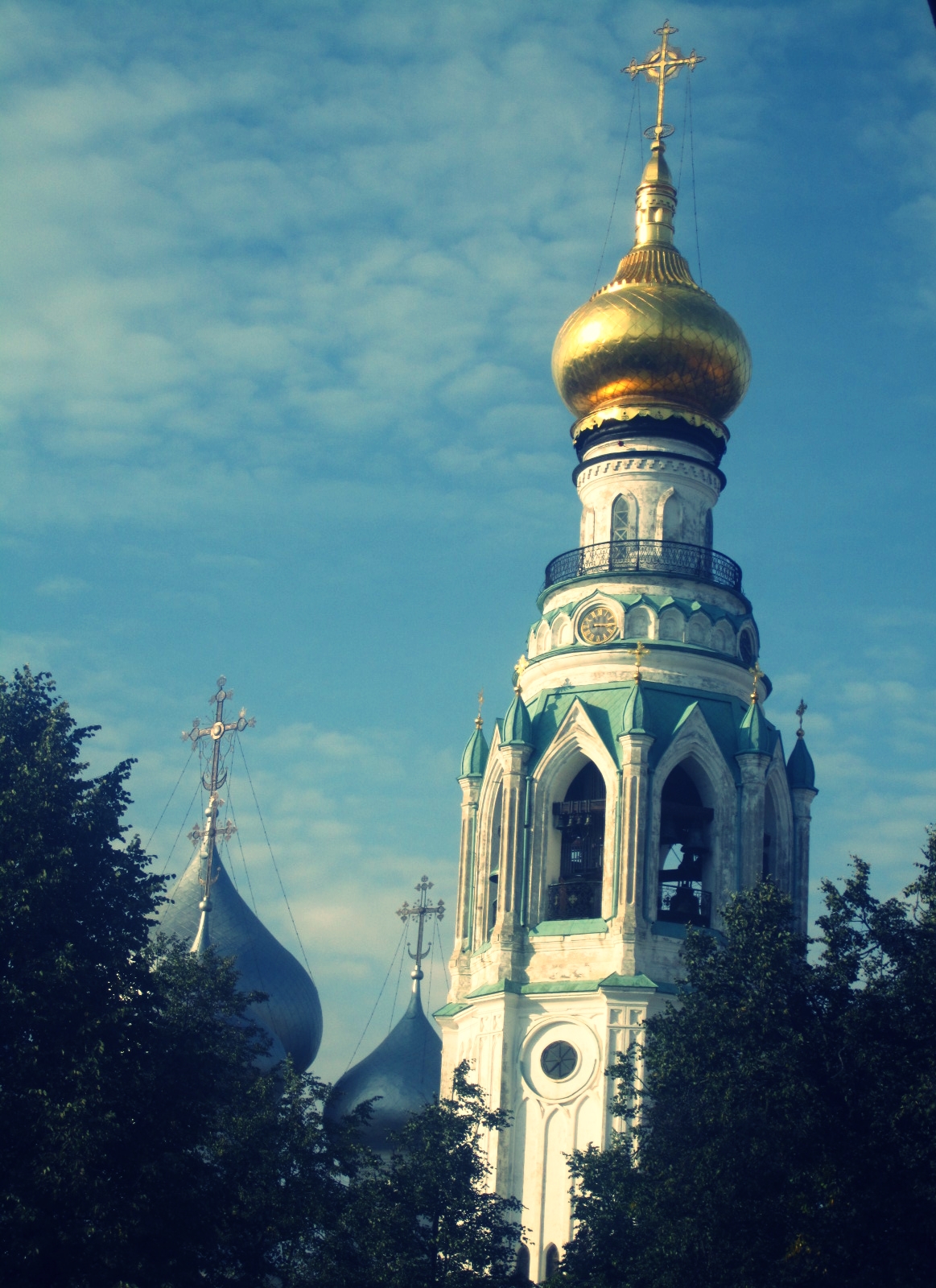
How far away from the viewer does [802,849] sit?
106ft

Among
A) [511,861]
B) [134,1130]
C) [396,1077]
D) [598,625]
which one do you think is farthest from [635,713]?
[396,1077]

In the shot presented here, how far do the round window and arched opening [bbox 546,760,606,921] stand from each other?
1930 mm

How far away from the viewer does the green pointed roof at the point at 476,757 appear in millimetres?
32531

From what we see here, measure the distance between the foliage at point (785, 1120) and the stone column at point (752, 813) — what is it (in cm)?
638

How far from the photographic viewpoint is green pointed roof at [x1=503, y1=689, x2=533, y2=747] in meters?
31.2

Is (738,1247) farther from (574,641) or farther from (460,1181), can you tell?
(574,641)

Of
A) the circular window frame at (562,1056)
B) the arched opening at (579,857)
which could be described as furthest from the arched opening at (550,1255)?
the arched opening at (579,857)

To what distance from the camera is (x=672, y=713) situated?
31234mm

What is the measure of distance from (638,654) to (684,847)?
→ 296 centimetres

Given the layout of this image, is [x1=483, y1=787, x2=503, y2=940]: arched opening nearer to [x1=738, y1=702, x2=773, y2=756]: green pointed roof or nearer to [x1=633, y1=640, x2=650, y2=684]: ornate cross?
[x1=633, y1=640, x2=650, y2=684]: ornate cross

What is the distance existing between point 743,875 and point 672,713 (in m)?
2.59

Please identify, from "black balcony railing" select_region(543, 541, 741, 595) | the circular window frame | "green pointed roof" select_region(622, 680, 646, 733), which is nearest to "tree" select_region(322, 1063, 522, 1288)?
the circular window frame

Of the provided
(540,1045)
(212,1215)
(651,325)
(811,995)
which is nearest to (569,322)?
(651,325)

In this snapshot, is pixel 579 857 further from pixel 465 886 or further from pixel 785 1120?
pixel 785 1120
